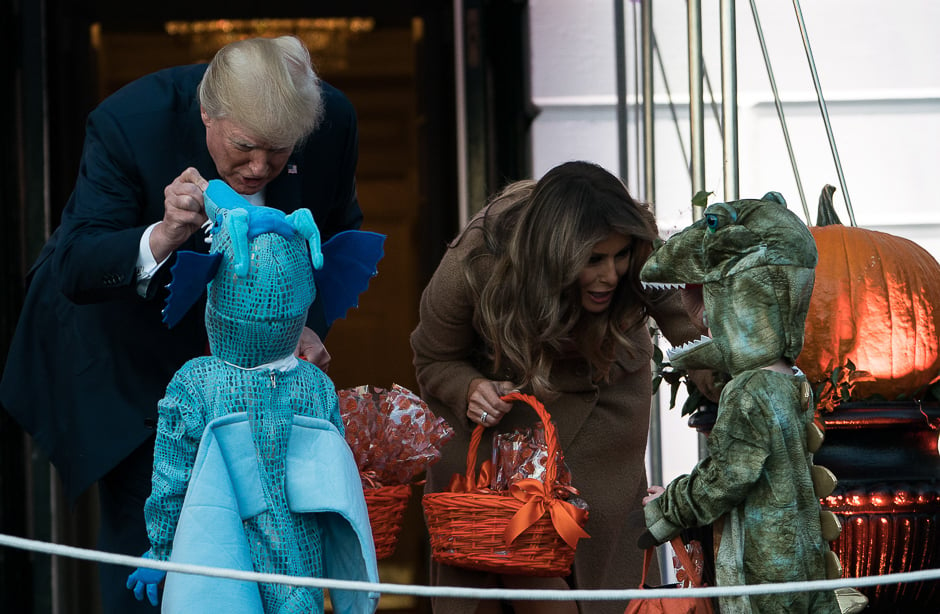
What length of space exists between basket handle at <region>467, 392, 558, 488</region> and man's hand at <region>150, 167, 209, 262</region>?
31.3 inches

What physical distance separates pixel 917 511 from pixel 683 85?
8.51 feet

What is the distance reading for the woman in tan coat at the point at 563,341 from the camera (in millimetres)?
3025

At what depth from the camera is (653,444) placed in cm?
438

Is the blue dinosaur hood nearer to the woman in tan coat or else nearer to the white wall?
the woman in tan coat

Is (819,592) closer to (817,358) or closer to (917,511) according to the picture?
(917,511)

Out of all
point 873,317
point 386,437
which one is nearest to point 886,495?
point 873,317

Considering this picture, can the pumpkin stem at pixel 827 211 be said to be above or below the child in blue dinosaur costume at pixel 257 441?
above

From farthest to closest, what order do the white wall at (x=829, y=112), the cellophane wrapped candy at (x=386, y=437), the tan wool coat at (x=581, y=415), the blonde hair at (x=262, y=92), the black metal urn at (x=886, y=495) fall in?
1. the white wall at (x=829, y=112)
2. the tan wool coat at (x=581, y=415)
3. the black metal urn at (x=886, y=495)
4. the cellophane wrapped candy at (x=386, y=437)
5. the blonde hair at (x=262, y=92)

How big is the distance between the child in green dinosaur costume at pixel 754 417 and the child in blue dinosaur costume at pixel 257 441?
0.59 metres

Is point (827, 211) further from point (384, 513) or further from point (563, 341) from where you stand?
point (384, 513)

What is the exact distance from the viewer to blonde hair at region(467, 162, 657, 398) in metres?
3.00

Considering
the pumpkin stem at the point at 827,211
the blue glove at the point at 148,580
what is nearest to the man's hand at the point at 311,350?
the blue glove at the point at 148,580

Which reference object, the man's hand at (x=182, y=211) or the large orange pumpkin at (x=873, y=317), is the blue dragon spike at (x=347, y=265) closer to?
the man's hand at (x=182, y=211)

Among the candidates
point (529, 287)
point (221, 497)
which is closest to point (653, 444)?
point (529, 287)
